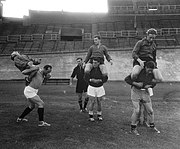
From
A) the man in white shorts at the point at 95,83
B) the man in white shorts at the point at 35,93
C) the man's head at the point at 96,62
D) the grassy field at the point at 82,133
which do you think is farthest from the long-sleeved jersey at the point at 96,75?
the man in white shorts at the point at 35,93

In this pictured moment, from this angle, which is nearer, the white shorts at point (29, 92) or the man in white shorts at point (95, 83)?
the white shorts at point (29, 92)

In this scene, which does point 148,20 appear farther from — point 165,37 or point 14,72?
point 14,72

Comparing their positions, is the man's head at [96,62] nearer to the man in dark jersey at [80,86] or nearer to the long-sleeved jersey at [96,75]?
the long-sleeved jersey at [96,75]

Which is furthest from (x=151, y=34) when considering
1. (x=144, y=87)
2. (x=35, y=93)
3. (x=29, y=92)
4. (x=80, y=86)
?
(x=29, y=92)

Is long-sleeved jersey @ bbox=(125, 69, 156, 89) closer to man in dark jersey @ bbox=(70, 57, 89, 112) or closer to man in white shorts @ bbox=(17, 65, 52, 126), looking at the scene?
man in white shorts @ bbox=(17, 65, 52, 126)

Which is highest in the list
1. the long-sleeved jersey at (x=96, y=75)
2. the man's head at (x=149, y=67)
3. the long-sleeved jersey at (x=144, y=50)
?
the long-sleeved jersey at (x=144, y=50)

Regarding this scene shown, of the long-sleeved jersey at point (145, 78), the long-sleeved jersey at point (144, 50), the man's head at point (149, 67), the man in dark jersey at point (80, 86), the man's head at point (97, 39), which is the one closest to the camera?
the man's head at point (149, 67)

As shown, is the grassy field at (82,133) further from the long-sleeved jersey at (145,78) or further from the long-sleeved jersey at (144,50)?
the long-sleeved jersey at (144,50)

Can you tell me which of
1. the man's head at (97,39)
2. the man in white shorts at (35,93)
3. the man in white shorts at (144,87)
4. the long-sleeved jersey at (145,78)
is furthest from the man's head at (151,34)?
the man in white shorts at (35,93)

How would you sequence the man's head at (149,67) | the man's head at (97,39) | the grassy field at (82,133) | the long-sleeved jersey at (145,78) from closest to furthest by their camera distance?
the grassy field at (82,133) → the man's head at (149,67) → the long-sleeved jersey at (145,78) → the man's head at (97,39)

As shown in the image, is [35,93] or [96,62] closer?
[35,93]

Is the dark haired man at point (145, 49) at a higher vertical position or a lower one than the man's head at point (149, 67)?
higher

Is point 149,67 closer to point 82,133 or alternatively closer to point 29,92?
point 82,133

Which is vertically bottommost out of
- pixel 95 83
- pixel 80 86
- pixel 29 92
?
pixel 80 86
